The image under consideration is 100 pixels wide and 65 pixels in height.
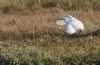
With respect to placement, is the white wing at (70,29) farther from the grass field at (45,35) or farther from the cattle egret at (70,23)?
the grass field at (45,35)

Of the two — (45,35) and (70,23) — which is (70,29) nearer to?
(70,23)

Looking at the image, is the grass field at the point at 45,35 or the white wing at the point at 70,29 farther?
the white wing at the point at 70,29

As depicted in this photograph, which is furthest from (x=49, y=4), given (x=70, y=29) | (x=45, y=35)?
(x=70, y=29)

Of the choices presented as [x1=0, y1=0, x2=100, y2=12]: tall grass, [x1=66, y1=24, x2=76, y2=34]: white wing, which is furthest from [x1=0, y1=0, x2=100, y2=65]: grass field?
[x1=66, y1=24, x2=76, y2=34]: white wing

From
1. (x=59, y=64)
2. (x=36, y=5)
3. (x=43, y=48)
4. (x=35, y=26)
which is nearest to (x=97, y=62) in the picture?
(x=59, y=64)

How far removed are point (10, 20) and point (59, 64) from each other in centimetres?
239

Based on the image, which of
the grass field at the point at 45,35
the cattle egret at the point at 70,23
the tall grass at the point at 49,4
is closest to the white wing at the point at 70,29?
the cattle egret at the point at 70,23

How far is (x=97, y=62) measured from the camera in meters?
4.89

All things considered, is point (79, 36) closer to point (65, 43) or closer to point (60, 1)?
point (65, 43)

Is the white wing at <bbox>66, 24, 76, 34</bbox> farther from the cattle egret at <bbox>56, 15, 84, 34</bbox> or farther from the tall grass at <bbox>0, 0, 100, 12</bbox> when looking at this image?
the tall grass at <bbox>0, 0, 100, 12</bbox>

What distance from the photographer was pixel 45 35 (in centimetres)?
612

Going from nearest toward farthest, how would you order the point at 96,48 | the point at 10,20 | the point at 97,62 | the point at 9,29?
the point at 97,62, the point at 96,48, the point at 9,29, the point at 10,20

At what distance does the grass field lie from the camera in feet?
16.3

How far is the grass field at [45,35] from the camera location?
16.3 feet
